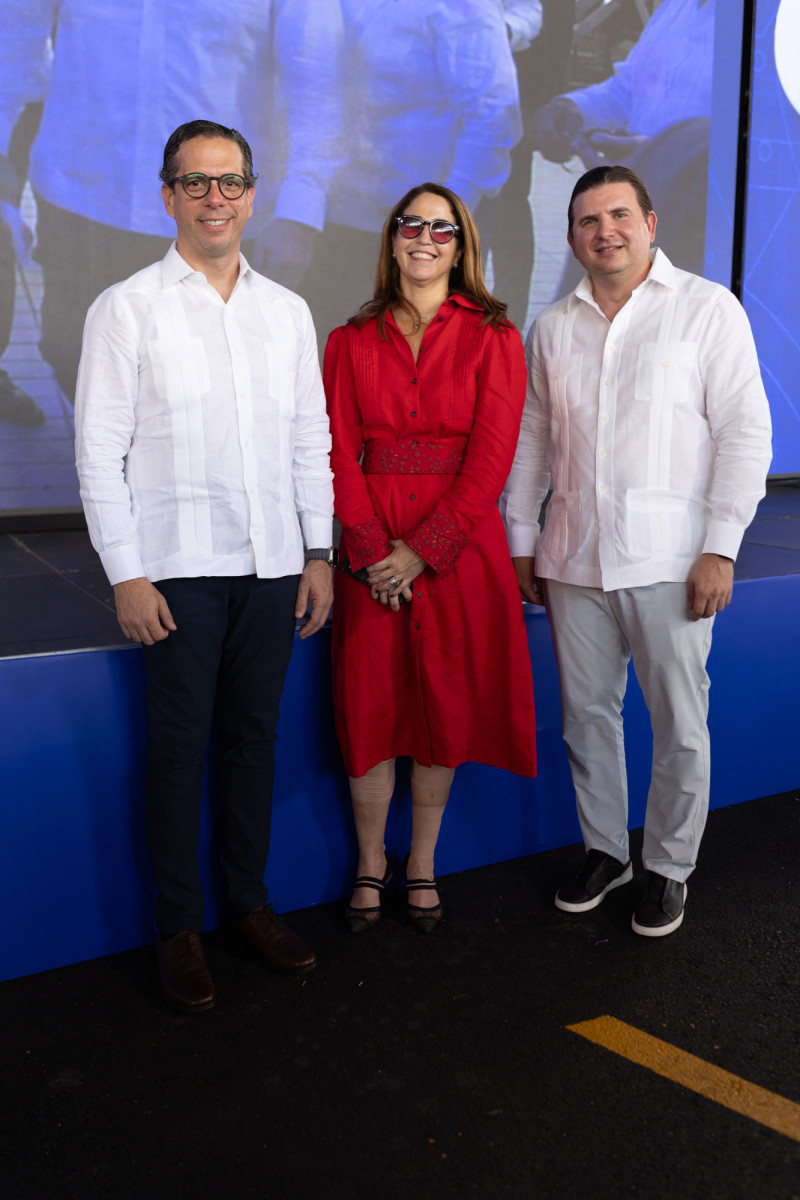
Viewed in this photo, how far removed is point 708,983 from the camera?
196cm

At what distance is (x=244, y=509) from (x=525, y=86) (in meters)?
4.22

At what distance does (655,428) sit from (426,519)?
0.48m

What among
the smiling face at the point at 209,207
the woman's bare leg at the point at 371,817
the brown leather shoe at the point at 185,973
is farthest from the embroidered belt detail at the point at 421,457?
the brown leather shoe at the point at 185,973

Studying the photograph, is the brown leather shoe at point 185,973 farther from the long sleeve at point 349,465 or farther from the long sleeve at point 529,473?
the long sleeve at point 529,473

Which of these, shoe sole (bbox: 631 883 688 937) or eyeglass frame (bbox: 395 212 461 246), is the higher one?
eyeglass frame (bbox: 395 212 461 246)

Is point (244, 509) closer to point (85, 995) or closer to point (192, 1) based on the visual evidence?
point (85, 995)

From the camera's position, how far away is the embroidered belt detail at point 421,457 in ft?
6.66

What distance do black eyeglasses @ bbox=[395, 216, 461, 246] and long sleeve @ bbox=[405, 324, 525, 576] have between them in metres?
0.16

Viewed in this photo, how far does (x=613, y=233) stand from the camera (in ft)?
6.51

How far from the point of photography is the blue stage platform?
1961 millimetres

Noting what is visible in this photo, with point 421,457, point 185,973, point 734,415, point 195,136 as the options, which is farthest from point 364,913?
point 195,136

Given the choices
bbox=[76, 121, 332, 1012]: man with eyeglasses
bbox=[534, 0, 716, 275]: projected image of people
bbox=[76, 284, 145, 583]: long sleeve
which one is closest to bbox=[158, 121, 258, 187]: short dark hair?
bbox=[76, 121, 332, 1012]: man with eyeglasses

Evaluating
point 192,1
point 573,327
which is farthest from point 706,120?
point 573,327

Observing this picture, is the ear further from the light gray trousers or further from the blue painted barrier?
the light gray trousers
